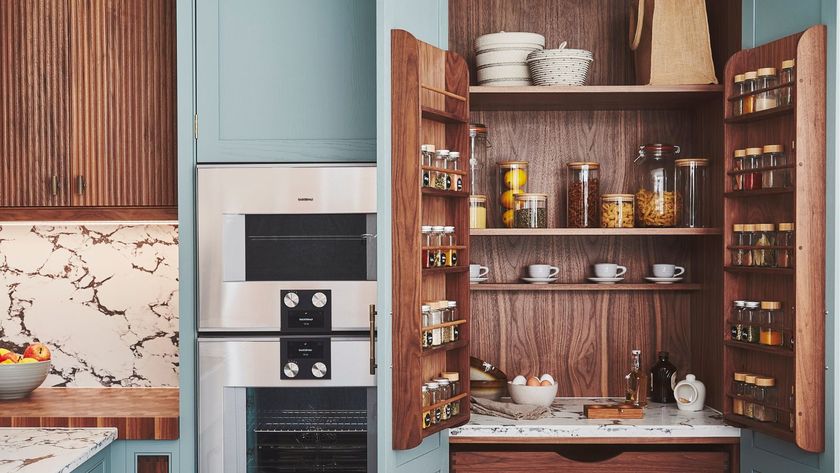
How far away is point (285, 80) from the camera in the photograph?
99.1 inches

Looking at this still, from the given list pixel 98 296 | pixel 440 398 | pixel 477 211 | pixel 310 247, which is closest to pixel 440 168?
pixel 477 211

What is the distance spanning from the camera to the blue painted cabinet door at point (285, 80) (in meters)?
2.51

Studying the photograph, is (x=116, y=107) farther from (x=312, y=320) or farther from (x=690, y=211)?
(x=690, y=211)

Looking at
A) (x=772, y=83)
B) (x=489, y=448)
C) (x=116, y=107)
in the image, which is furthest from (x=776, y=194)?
(x=116, y=107)

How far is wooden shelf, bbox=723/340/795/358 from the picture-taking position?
7.67 feet

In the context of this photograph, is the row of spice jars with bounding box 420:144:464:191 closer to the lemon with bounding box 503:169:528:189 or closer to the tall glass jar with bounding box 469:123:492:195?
the tall glass jar with bounding box 469:123:492:195

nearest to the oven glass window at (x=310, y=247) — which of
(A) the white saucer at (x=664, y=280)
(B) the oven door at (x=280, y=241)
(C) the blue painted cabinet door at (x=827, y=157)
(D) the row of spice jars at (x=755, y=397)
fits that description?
(B) the oven door at (x=280, y=241)

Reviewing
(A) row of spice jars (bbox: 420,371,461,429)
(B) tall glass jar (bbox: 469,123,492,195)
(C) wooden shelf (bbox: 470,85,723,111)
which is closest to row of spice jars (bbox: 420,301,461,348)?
(A) row of spice jars (bbox: 420,371,461,429)

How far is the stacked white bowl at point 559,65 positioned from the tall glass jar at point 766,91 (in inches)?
21.4

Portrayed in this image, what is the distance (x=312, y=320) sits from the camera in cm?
248

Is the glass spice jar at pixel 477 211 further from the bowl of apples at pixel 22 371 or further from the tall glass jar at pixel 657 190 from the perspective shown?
the bowl of apples at pixel 22 371

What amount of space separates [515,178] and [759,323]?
914 mm

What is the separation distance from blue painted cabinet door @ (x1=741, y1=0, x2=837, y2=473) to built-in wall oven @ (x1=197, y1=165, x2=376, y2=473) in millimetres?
1173

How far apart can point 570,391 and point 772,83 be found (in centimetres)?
127
